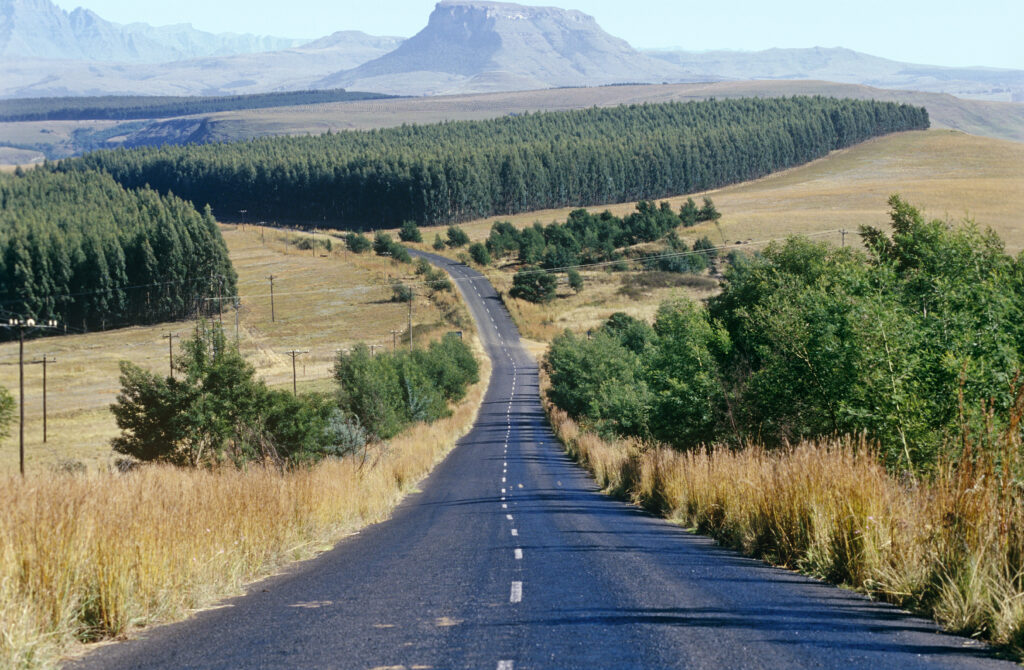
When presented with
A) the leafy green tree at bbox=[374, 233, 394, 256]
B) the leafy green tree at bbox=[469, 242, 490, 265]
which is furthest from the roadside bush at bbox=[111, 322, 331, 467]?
the leafy green tree at bbox=[374, 233, 394, 256]

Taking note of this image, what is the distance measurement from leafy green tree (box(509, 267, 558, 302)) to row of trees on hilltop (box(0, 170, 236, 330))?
120 ft

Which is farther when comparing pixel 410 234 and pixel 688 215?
pixel 410 234

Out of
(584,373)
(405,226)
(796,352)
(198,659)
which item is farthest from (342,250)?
(198,659)

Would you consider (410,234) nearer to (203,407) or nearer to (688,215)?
(688,215)

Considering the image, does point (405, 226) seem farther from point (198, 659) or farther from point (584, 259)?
point (198, 659)

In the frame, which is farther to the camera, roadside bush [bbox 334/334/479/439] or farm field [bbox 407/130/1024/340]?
farm field [bbox 407/130/1024/340]

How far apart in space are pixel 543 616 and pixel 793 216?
151m

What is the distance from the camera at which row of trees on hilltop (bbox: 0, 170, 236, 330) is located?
123625 mm

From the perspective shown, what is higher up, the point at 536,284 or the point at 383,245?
the point at 383,245

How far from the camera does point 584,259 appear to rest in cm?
14025

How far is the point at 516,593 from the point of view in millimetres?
10453

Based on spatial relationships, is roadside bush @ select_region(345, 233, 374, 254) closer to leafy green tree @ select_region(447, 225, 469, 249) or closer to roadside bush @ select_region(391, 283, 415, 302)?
leafy green tree @ select_region(447, 225, 469, 249)

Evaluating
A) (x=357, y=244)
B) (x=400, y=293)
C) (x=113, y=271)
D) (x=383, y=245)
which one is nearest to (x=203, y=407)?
(x=400, y=293)

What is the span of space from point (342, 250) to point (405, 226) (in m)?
19.8
